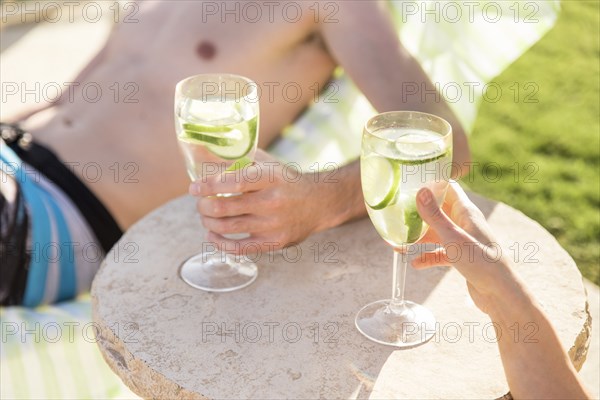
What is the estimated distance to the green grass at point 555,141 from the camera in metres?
3.66

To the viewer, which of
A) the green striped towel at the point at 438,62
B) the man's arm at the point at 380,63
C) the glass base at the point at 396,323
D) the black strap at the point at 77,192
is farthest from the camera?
the green striped towel at the point at 438,62

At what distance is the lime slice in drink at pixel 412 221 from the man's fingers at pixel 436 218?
3 centimetres

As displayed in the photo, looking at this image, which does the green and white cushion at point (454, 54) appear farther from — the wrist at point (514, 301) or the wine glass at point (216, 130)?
the wrist at point (514, 301)

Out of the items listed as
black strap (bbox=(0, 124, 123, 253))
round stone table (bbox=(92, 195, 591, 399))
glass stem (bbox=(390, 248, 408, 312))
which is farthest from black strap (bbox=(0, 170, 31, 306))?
glass stem (bbox=(390, 248, 408, 312))

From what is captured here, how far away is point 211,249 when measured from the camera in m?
1.88

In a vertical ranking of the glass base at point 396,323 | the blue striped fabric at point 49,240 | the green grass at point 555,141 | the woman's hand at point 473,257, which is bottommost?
the green grass at point 555,141

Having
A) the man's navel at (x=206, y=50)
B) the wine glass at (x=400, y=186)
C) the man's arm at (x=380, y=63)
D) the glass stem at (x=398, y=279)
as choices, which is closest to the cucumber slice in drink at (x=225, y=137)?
the wine glass at (x=400, y=186)

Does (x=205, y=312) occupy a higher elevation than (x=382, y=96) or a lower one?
lower

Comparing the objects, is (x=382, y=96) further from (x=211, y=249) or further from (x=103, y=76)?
(x=103, y=76)

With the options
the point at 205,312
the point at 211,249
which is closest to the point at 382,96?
the point at 211,249

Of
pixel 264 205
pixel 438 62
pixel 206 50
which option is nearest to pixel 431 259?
pixel 264 205

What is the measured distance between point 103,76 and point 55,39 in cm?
161

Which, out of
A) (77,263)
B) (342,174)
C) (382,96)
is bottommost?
(77,263)

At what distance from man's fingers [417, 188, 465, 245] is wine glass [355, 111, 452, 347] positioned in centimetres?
2
